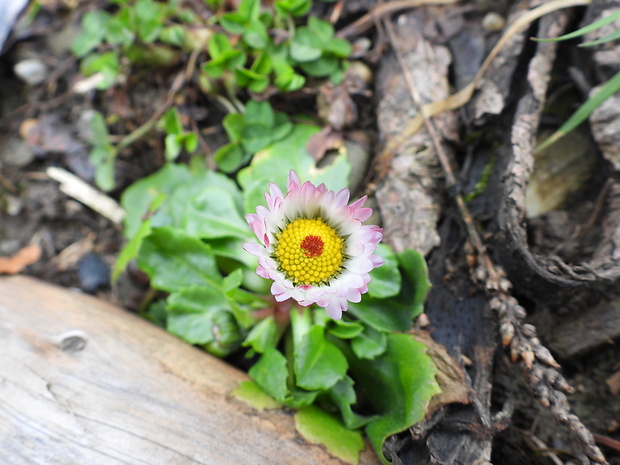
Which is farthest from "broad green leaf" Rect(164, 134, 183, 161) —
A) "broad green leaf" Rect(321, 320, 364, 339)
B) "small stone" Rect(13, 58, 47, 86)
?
"small stone" Rect(13, 58, 47, 86)

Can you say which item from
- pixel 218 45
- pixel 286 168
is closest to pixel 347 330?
pixel 286 168

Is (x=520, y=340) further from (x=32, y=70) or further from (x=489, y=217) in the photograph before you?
(x=32, y=70)

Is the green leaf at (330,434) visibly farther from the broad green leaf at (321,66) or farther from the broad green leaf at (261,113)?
the broad green leaf at (321,66)

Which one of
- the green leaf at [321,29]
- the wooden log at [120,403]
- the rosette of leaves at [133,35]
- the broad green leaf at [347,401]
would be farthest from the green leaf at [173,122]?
the broad green leaf at [347,401]

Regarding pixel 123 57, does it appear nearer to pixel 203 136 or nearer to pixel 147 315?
pixel 203 136

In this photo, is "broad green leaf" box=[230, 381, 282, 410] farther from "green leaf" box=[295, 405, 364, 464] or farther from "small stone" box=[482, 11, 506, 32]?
"small stone" box=[482, 11, 506, 32]

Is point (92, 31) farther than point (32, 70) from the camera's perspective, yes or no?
No
